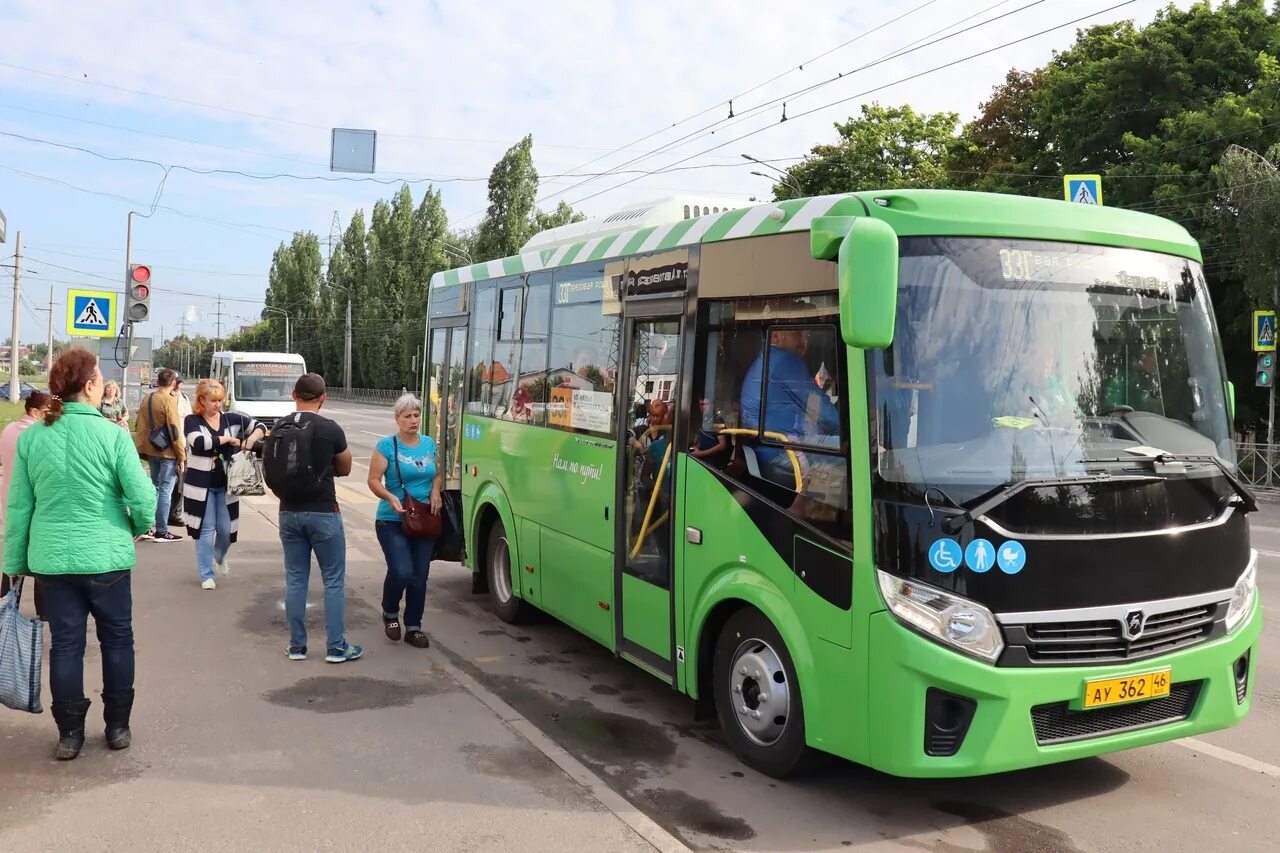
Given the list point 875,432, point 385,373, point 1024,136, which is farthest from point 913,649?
point 385,373

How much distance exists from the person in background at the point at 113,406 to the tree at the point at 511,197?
4809 centimetres

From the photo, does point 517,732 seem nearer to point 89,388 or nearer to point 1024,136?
point 89,388

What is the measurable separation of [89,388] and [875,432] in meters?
3.62

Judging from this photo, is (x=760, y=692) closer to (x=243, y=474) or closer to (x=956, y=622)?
(x=956, y=622)

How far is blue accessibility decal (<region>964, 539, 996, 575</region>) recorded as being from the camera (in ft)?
13.5

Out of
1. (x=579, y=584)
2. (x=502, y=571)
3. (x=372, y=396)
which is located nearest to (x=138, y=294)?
(x=502, y=571)

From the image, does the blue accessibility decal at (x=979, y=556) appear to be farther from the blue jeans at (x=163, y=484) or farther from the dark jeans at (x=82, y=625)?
the blue jeans at (x=163, y=484)

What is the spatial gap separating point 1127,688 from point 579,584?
11.1ft

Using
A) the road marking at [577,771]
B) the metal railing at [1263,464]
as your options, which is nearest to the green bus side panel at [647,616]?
the road marking at [577,771]

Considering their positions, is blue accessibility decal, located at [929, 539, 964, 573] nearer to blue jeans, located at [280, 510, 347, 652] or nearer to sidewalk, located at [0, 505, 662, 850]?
sidewalk, located at [0, 505, 662, 850]

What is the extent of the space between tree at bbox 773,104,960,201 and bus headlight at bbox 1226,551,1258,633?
40.7 meters

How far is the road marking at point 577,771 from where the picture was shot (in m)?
4.31

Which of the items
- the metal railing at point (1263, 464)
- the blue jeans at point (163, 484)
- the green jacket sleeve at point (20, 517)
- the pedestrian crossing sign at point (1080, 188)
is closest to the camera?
the green jacket sleeve at point (20, 517)

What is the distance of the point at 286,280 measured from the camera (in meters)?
95.6
